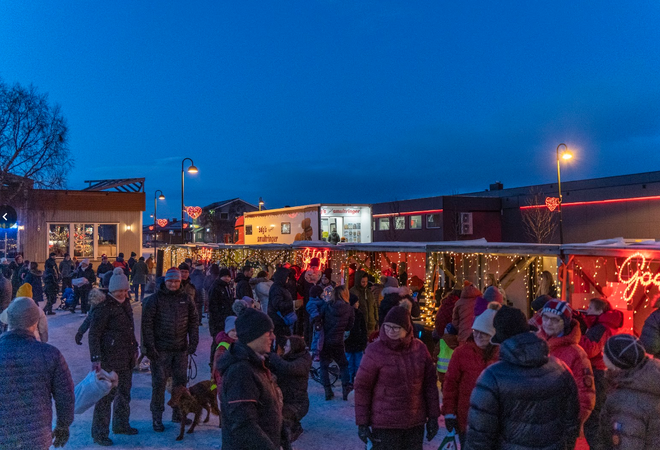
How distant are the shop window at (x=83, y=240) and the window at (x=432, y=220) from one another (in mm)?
18995

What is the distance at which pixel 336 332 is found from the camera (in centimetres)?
682

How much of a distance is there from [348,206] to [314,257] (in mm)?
4944

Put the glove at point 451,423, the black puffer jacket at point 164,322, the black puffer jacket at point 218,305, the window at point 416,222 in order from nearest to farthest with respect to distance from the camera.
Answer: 1. the glove at point 451,423
2. the black puffer jacket at point 164,322
3. the black puffer jacket at point 218,305
4. the window at point 416,222

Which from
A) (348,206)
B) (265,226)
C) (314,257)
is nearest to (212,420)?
(314,257)

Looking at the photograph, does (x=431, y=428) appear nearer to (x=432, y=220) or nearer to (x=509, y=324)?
(x=509, y=324)

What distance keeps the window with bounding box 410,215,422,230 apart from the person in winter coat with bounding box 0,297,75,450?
1117 inches

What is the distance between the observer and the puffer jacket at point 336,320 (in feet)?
22.3

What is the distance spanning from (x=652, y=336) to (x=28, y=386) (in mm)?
4814

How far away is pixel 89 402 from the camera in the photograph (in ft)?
15.5

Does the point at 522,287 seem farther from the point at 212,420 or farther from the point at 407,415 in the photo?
the point at 407,415

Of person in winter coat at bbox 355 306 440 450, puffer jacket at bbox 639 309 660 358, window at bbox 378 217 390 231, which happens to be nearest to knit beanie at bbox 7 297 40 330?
person in winter coat at bbox 355 306 440 450

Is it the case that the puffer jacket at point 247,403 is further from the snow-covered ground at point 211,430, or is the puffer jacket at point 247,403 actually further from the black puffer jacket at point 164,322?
the black puffer jacket at point 164,322

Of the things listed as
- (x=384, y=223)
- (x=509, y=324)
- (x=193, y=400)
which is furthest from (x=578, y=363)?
(x=384, y=223)

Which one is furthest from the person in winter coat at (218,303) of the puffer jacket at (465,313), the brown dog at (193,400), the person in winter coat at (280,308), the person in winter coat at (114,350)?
the puffer jacket at (465,313)
